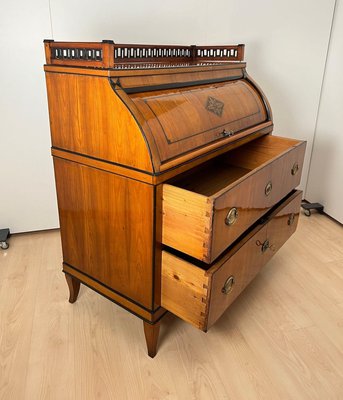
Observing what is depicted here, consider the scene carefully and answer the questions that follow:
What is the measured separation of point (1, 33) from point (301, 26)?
5.30 feet

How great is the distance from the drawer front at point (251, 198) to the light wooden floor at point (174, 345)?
1.58ft

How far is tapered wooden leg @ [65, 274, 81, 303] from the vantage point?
149 centimetres

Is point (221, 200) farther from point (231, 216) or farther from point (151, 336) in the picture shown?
point (151, 336)

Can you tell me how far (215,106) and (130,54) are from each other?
0.39m

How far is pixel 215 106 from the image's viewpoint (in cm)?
131

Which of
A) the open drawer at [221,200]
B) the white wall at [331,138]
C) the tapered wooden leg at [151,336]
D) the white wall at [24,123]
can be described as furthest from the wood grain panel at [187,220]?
the white wall at [331,138]

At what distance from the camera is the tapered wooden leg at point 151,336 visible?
123 cm

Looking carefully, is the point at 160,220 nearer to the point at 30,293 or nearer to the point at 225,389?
the point at 225,389

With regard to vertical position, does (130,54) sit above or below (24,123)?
above

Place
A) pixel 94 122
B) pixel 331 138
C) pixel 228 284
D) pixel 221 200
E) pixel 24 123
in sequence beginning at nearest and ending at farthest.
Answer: pixel 221 200
pixel 94 122
pixel 228 284
pixel 24 123
pixel 331 138

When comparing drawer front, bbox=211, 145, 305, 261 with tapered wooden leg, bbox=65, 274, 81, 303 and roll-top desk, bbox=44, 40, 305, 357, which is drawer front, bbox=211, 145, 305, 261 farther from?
tapered wooden leg, bbox=65, 274, 81, 303

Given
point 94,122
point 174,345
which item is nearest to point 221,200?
point 94,122

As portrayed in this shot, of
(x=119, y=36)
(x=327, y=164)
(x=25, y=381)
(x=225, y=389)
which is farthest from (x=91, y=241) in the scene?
(x=327, y=164)

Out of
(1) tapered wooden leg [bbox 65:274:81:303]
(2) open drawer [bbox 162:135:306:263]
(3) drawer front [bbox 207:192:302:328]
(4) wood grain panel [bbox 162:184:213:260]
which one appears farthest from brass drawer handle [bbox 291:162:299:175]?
(1) tapered wooden leg [bbox 65:274:81:303]
